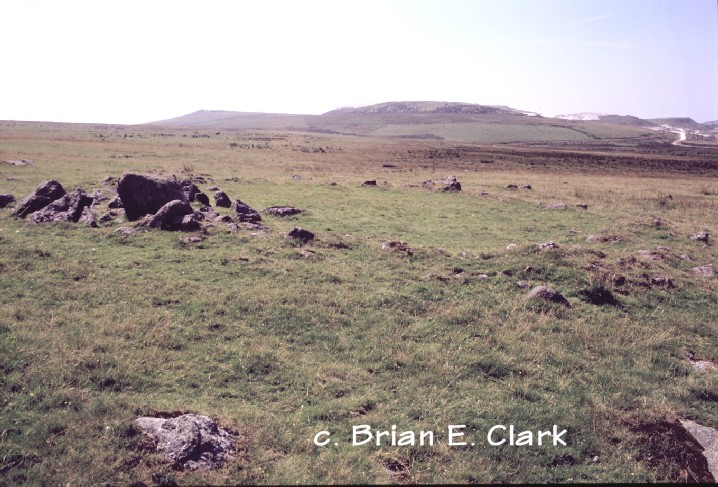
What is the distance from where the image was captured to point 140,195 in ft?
72.1

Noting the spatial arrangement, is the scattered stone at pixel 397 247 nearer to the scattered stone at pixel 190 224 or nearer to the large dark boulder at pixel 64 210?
the scattered stone at pixel 190 224

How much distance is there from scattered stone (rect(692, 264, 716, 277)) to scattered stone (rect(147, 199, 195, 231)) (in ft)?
74.2

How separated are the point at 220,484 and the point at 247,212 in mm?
18515

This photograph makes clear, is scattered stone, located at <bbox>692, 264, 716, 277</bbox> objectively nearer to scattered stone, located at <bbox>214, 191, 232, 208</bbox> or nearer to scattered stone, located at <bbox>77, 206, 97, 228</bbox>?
scattered stone, located at <bbox>214, 191, 232, 208</bbox>

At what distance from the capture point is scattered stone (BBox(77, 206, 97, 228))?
20.4 meters

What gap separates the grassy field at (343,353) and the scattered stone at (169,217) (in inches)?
37.2

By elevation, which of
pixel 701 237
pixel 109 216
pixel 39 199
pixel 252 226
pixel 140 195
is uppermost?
pixel 140 195

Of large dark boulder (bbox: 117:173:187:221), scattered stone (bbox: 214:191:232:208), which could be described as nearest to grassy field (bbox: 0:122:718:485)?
large dark boulder (bbox: 117:173:187:221)

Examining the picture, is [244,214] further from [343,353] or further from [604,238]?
[604,238]

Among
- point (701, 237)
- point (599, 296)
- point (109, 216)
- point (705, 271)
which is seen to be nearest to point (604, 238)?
point (705, 271)

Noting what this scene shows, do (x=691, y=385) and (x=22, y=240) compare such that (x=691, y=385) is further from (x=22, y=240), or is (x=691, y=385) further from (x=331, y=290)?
(x=22, y=240)

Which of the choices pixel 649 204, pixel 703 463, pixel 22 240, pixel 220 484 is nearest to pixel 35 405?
pixel 220 484

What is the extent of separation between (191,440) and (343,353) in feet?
14.3

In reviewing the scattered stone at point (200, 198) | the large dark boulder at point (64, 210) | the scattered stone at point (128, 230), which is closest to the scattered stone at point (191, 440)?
the scattered stone at point (128, 230)
